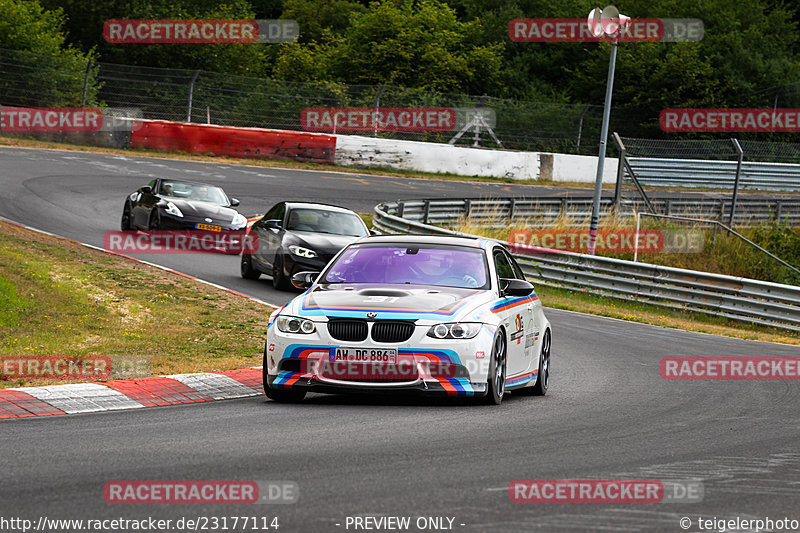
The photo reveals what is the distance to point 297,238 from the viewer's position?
722 inches

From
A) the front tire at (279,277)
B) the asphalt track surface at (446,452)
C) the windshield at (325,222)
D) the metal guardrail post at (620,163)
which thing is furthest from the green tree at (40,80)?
the asphalt track surface at (446,452)

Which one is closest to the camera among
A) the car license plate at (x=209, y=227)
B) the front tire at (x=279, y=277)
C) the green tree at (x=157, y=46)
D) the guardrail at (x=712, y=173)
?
the front tire at (x=279, y=277)

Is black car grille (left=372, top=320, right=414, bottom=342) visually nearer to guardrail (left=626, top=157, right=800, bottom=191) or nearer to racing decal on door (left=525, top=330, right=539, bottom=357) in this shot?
racing decal on door (left=525, top=330, right=539, bottom=357)

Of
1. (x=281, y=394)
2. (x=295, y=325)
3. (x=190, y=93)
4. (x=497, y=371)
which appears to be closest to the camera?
(x=295, y=325)

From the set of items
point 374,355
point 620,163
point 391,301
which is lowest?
→ point 374,355

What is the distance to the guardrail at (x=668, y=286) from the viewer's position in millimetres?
21797

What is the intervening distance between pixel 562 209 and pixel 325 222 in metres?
14.5

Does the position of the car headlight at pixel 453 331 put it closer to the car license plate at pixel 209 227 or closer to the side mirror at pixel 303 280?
the side mirror at pixel 303 280

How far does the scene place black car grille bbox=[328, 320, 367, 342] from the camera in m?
9.27

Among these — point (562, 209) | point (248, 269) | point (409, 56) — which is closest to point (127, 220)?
point (248, 269)

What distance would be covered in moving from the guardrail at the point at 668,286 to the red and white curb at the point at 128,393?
44.7 ft

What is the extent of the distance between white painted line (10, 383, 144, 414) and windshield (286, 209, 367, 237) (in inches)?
375

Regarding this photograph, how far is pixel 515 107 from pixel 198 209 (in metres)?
22.5

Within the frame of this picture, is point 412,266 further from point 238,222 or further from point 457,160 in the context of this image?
point 457,160
